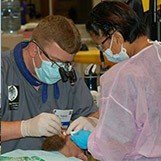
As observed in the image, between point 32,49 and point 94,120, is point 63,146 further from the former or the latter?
point 32,49

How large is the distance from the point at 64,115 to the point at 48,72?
0.68 feet

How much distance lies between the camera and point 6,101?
5.86 ft

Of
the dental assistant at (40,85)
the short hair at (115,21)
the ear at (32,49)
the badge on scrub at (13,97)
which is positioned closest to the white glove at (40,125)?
the dental assistant at (40,85)

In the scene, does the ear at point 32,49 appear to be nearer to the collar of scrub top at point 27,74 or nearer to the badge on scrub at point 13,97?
the collar of scrub top at point 27,74

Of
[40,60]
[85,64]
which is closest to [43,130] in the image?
[40,60]

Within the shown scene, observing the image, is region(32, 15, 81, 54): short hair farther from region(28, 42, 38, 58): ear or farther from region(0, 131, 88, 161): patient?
region(0, 131, 88, 161): patient

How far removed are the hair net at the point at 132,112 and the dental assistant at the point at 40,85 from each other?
0.38m

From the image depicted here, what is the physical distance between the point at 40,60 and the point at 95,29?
1.10 feet

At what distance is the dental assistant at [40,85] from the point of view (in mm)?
1731

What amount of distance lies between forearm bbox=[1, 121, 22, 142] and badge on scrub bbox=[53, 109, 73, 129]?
0.23 meters

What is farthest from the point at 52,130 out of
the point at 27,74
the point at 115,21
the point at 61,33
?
the point at 115,21

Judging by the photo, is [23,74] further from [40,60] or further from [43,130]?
[43,130]

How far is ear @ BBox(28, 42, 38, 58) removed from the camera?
1.85 metres

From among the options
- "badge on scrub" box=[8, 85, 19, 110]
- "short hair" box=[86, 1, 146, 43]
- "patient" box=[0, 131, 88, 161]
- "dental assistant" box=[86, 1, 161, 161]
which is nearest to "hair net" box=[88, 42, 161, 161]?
"dental assistant" box=[86, 1, 161, 161]
